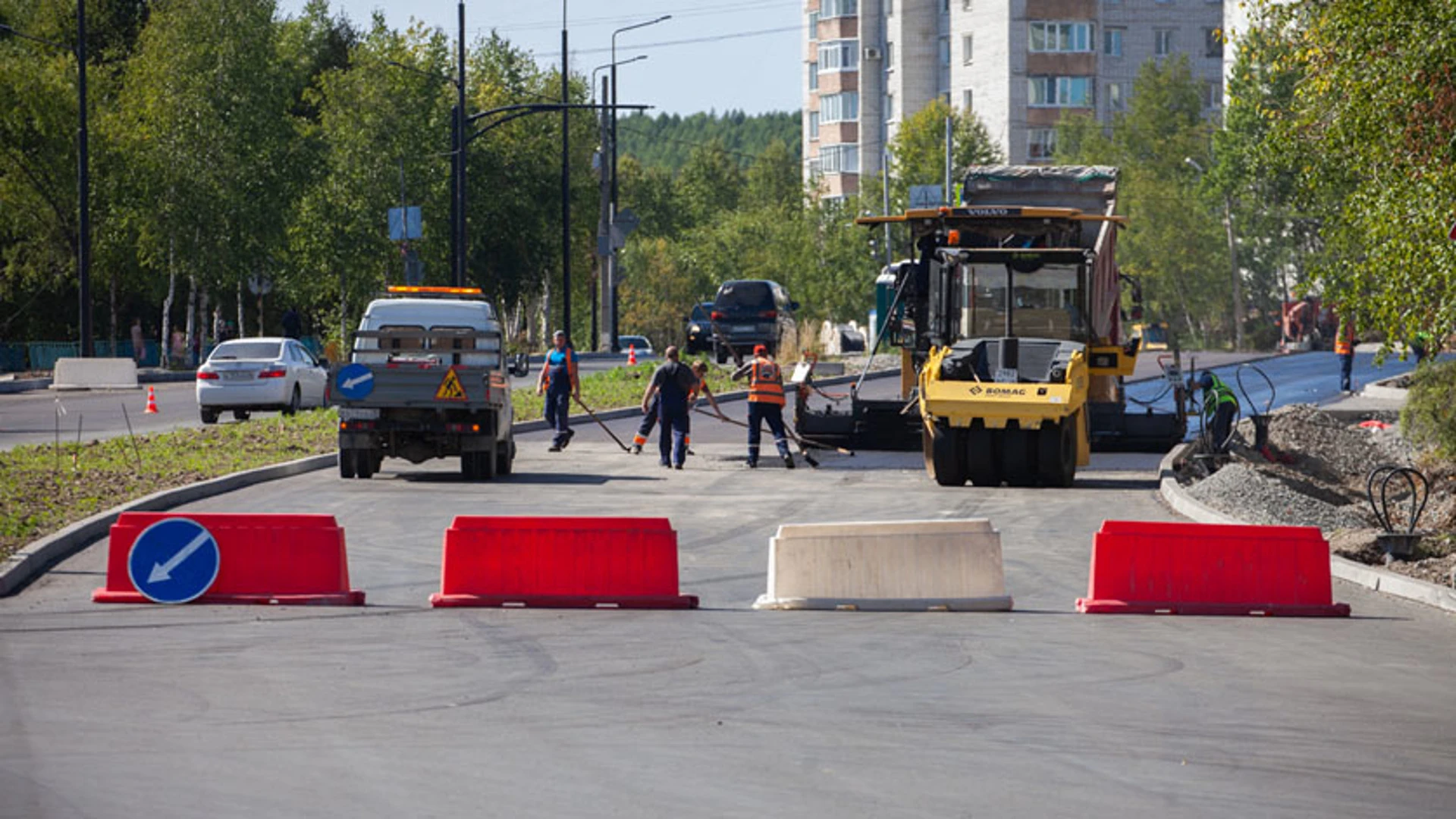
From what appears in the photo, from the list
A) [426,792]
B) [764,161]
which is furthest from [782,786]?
[764,161]

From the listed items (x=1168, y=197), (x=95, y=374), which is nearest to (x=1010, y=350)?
(x=95, y=374)

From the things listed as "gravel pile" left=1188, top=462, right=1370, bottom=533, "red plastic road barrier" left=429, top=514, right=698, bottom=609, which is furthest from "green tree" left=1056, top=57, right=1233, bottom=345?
"red plastic road barrier" left=429, top=514, right=698, bottom=609

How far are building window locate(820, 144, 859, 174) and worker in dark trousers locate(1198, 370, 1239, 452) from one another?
93977mm

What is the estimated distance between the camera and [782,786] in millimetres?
8266

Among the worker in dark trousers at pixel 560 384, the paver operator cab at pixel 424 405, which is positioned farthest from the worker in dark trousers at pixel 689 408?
the paver operator cab at pixel 424 405

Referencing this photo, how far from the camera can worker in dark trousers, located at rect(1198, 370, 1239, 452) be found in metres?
28.5

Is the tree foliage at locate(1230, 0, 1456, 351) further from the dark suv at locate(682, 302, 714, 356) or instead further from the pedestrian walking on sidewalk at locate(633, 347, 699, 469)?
the dark suv at locate(682, 302, 714, 356)

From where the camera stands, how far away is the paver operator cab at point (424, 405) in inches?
954

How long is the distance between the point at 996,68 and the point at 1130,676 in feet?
339

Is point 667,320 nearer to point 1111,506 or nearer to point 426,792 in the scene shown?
point 1111,506

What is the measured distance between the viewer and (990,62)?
112438 mm

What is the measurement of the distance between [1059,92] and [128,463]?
303 feet

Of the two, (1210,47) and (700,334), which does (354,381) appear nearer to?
(700,334)

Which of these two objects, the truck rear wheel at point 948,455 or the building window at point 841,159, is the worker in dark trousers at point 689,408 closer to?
the truck rear wheel at point 948,455
